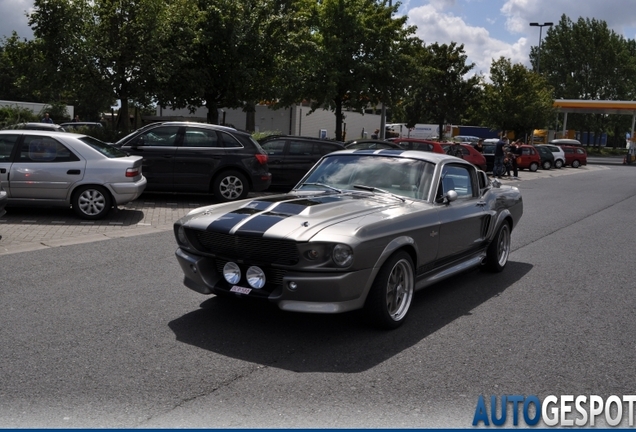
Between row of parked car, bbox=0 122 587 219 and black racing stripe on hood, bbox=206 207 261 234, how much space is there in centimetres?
220

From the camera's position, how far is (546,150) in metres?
41.5

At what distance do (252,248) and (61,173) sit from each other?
7174 mm

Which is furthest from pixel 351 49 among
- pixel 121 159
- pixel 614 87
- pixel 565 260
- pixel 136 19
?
pixel 614 87

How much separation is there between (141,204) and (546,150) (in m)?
32.3

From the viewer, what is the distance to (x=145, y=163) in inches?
564

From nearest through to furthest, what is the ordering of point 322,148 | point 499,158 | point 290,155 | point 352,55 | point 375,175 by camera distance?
point 375,175
point 290,155
point 322,148
point 352,55
point 499,158

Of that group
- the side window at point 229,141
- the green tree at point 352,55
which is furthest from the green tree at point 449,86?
the side window at point 229,141

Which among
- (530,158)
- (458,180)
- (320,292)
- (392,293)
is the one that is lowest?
(530,158)

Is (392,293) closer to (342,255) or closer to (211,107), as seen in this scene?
(342,255)

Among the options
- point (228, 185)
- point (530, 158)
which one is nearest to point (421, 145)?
point (228, 185)

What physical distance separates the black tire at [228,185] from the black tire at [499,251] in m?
7.04

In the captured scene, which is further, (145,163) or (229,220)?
(145,163)

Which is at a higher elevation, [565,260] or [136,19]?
[136,19]

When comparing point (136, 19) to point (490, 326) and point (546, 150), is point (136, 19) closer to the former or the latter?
point (490, 326)
